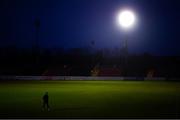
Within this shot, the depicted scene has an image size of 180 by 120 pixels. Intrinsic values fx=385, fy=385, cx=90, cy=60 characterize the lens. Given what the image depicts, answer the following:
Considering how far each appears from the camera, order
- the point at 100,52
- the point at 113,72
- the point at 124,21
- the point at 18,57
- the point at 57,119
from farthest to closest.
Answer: the point at 100,52 → the point at 18,57 → the point at 113,72 → the point at 124,21 → the point at 57,119

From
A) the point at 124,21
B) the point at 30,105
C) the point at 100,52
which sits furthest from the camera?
the point at 100,52

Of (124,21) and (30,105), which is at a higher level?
(124,21)

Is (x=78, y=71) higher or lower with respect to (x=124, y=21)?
lower

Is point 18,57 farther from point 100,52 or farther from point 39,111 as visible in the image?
point 39,111

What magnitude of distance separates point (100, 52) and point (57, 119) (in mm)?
94867

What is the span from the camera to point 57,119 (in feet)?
59.1

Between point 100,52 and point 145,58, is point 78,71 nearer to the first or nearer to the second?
point 145,58

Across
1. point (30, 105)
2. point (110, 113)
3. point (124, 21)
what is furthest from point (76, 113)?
point (124, 21)

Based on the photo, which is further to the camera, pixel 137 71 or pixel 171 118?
pixel 137 71

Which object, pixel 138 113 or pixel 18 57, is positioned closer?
pixel 138 113

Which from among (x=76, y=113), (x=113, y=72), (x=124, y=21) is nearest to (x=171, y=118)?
(x=76, y=113)

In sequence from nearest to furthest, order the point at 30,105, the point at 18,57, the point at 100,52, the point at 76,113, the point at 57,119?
the point at 57,119, the point at 76,113, the point at 30,105, the point at 18,57, the point at 100,52

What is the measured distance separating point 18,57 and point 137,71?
34844 mm

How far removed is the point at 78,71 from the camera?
77750 millimetres
